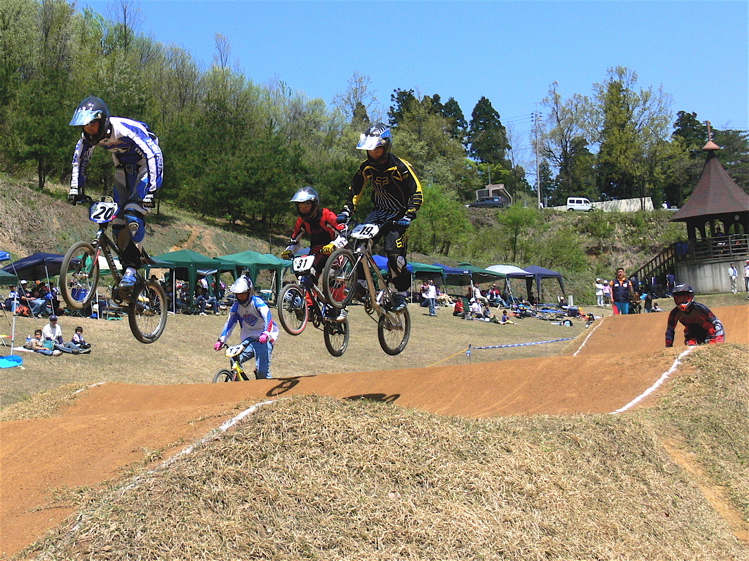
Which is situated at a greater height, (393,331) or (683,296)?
(683,296)

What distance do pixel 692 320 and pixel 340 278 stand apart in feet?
29.1

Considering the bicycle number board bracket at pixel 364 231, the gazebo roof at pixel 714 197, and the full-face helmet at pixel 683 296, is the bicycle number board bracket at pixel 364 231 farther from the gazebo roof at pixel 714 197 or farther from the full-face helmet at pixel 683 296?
the gazebo roof at pixel 714 197

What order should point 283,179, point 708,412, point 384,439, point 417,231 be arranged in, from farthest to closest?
1. point 417,231
2. point 283,179
3. point 708,412
4. point 384,439

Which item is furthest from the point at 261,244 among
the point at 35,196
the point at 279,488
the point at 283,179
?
the point at 279,488

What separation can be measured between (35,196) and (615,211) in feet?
204

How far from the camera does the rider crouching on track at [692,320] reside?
1385 centimetres

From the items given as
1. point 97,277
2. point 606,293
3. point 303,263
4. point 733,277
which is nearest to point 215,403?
point 97,277

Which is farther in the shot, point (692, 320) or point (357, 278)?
point (692, 320)

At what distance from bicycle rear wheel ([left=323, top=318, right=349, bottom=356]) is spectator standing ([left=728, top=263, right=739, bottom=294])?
131 feet

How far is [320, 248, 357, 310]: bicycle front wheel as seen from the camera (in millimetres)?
9281

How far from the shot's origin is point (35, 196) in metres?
37.8

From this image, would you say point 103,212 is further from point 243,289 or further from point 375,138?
point 375,138

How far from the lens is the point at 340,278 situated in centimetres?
948

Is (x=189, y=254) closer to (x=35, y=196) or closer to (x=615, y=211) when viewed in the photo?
(x=35, y=196)
